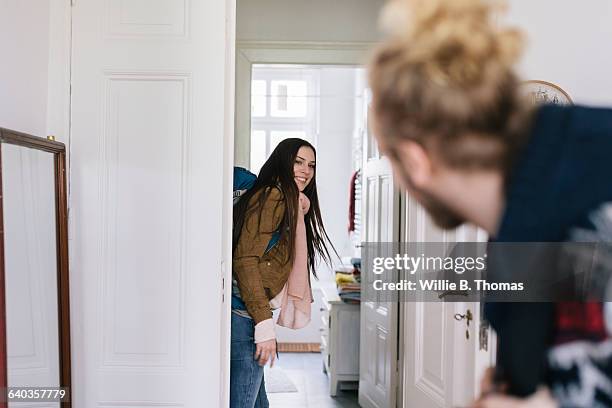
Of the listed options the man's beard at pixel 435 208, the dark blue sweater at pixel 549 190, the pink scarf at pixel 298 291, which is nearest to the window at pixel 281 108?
the pink scarf at pixel 298 291

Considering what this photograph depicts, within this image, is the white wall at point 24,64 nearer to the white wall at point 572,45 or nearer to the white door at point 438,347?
the white door at point 438,347

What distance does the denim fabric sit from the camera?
2.63 metres

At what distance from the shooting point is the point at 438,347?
3.04 metres

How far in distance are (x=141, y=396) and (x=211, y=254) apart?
55 centimetres

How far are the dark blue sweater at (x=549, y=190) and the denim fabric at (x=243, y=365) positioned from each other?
188 centimetres

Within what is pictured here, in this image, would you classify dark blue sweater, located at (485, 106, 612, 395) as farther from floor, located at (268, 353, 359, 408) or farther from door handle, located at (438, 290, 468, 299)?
floor, located at (268, 353, 359, 408)

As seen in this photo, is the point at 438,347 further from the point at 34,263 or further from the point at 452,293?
the point at 34,263

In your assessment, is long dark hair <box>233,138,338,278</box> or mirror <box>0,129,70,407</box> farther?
long dark hair <box>233,138,338,278</box>

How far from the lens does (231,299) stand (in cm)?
261

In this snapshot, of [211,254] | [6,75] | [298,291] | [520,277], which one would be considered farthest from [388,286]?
[520,277]

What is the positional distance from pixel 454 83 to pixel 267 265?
1.97 metres

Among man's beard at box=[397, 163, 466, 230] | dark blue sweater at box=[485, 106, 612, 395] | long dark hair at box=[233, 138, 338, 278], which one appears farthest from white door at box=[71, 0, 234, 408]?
dark blue sweater at box=[485, 106, 612, 395]

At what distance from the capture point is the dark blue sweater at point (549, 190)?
31.7 inches

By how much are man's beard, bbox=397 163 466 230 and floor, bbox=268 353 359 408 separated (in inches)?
155
